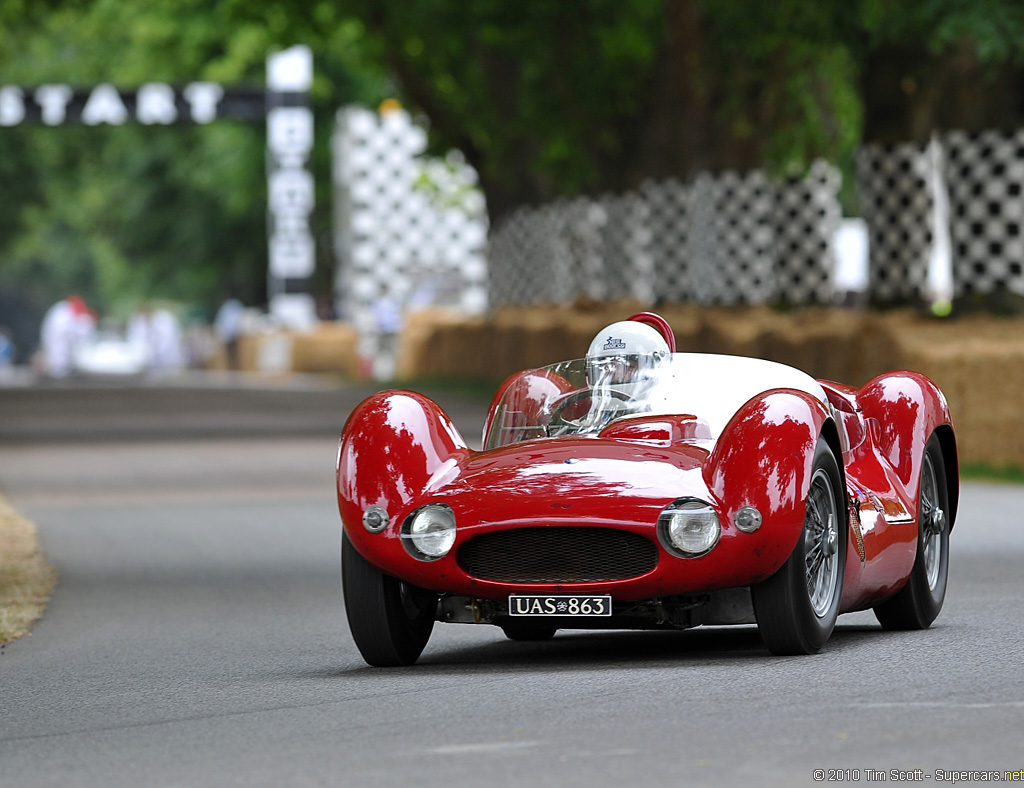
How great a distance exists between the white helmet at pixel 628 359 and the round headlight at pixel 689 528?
3.72 ft

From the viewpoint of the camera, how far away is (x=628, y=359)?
8266mm

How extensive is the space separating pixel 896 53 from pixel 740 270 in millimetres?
6207

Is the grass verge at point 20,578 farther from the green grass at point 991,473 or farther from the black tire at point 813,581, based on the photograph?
the green grass at point 991,473

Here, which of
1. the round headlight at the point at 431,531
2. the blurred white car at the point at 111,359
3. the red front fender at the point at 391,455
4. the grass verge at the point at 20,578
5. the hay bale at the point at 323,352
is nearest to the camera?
the round headlight at the point at 431,531

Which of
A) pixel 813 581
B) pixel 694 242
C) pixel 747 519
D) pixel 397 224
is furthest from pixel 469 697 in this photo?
pixel 397 224

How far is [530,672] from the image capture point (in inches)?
287

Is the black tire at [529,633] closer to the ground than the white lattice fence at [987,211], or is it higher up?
closer to the ground

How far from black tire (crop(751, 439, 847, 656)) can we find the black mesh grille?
16.0 inches

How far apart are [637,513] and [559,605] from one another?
0.40m

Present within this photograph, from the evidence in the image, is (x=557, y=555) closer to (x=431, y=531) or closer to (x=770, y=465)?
(x=431, y=531)

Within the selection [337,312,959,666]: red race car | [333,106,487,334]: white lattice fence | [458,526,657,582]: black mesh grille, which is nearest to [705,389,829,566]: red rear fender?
[337,312,959,666]: red race car

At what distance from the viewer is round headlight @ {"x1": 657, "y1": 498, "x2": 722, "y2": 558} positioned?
7.07 m

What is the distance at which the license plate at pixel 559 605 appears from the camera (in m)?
7.19

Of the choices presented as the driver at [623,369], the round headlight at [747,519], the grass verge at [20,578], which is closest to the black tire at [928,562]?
the driver at [623,369]
